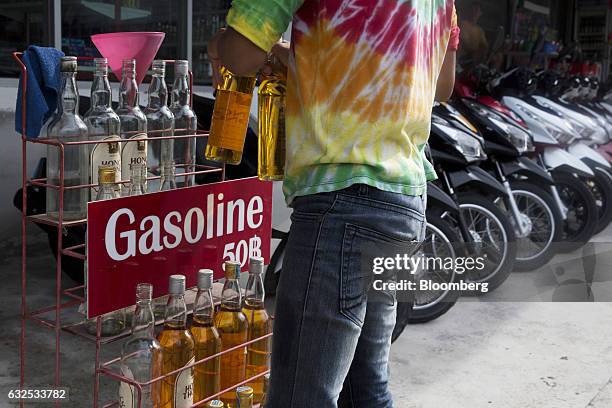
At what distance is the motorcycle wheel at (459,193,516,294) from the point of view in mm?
3871

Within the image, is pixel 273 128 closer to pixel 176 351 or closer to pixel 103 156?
pixel 103 156

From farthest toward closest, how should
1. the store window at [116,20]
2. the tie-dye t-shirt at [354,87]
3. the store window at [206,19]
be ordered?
the store window at [206,19]
the store window at [116,20]
the tie-dye t-shirt at [354,87]

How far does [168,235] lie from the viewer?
74.5 inches

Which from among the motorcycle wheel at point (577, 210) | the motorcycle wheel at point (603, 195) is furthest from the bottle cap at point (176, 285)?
the motorcycle wheel at point (603, 195)

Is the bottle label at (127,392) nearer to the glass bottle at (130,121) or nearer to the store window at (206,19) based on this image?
the glass bottle at (130,121)

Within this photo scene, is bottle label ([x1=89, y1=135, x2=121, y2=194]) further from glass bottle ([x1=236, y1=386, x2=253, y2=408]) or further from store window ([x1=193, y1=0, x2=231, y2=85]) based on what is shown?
store window ([x1=193, y1=0, x2=231, y2=85])

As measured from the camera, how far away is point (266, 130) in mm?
1775

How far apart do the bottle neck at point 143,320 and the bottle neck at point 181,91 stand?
1.94ft

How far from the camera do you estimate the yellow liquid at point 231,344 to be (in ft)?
6.54

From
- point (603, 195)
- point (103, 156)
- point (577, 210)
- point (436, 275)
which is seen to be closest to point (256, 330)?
point (103, 156)

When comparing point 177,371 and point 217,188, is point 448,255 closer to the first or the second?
point 217,188

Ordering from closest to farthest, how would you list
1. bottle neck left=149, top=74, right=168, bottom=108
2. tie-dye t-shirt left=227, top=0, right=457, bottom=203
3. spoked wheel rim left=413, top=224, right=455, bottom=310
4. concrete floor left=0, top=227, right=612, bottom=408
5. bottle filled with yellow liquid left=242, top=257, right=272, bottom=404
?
1. tie-dye t-shirt left=227, top=0, right=457, bottom=203
2. bottle neck left=149, top=74, right=168, bottom=108
3. bottle filled with yellow liquid left=242, top=257, right=272, bottom=404
4. concrete floor left=0, top=227, right=612, bottom=408
5. spoked wheel rim left=413, top=224, right=455, bottom=310

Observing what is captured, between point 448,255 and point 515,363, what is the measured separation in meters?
0.55

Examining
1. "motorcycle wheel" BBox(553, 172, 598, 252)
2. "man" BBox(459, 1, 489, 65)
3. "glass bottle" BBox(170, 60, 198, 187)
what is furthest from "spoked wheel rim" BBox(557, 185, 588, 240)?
"glass bottle" BBox(170, 60, 198, 187)
